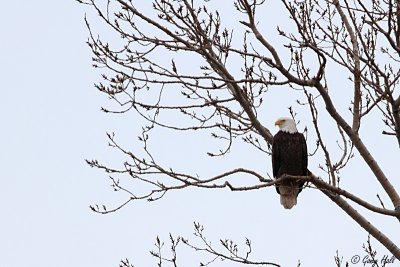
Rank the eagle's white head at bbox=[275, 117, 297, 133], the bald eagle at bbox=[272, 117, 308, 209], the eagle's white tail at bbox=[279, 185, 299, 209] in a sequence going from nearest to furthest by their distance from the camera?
the bald eagle at bbox=[272, 117, 308, 209] → the eagle's white head at bbox=[275, 117, 297, 133] → the eagle's white tail at bbox=[279, 185, 299, 209]

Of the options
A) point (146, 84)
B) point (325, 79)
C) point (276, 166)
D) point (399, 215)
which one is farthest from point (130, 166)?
point (276, 166)

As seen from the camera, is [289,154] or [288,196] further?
[288,196]

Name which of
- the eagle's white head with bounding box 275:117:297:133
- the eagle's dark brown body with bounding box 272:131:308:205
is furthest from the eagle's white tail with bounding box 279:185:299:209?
the eagle's white head with bounding box 275:117:297:133

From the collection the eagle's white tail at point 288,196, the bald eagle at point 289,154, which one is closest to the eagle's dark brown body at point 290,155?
the bald eagle at point 289,154

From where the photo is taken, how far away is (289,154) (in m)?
5.18

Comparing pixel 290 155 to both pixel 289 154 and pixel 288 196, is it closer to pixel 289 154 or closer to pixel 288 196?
pixel 289 154

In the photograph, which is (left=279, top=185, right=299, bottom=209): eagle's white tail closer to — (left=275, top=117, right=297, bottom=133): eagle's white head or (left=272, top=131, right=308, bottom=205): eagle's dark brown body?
(left=272, top=131, right=308, bottom=205): eagle's dark brown body

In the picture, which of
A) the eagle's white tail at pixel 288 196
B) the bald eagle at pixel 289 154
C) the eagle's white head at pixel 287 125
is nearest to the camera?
the bald eagle at pixel 289 154

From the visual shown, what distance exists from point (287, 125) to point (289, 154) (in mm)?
321

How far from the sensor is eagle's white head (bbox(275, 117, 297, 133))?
536cm

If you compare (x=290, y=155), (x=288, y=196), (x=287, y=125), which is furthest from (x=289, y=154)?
(x=288, y=196)

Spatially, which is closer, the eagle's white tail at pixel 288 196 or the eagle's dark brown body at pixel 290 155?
the eagle's dark brown body at pixel 290 155

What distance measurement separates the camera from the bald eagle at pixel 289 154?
518 cm

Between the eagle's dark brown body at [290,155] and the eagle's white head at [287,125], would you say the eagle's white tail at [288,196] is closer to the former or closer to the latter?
the eagle's dark brown body at [290,155]
